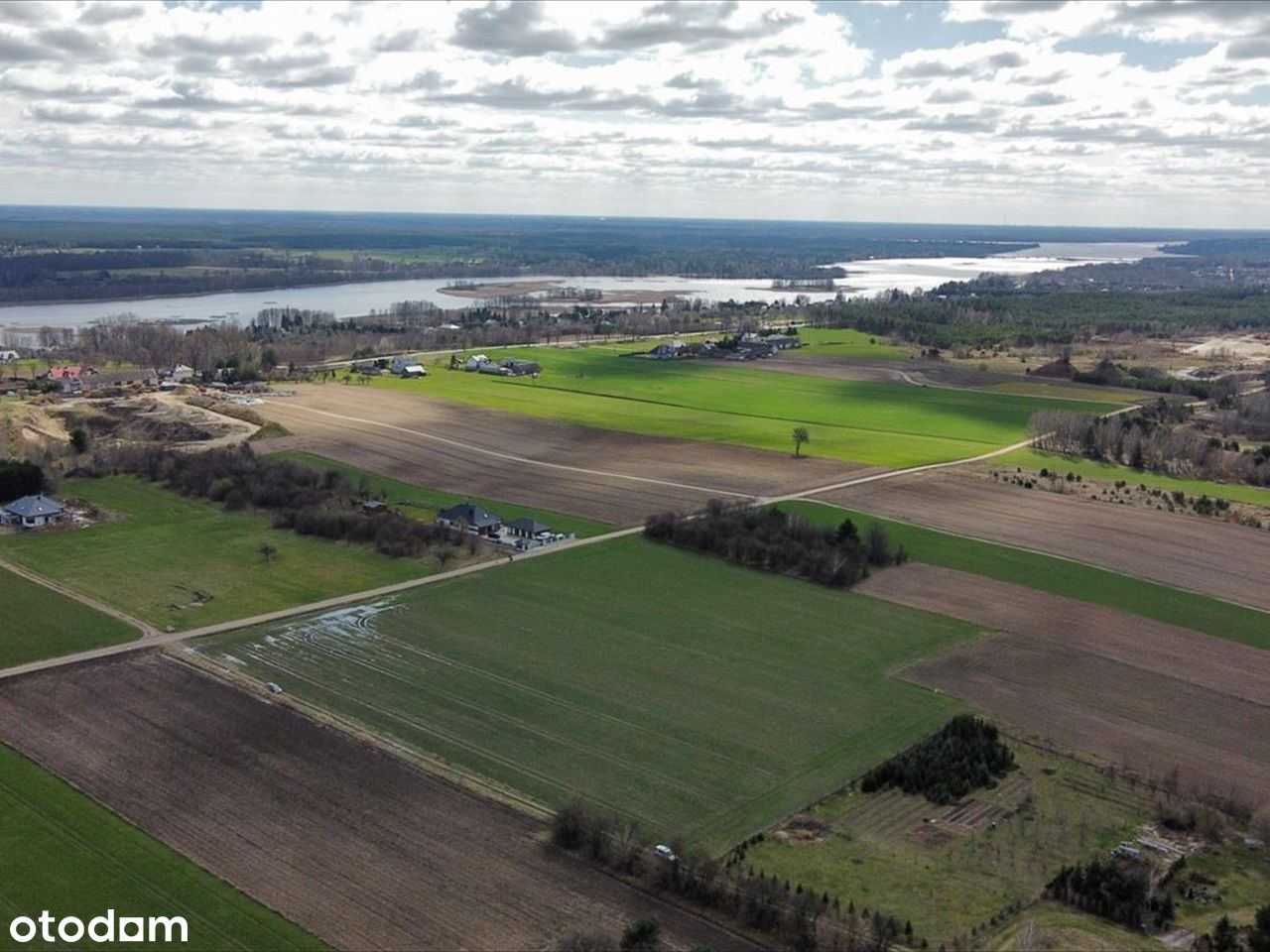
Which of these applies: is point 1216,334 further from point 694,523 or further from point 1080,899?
point 1080,899

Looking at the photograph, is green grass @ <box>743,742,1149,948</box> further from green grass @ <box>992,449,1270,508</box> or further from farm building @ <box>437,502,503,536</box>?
green grass @ <box>992,449,1270,508</box>

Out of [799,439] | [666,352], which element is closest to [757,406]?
[799,439]

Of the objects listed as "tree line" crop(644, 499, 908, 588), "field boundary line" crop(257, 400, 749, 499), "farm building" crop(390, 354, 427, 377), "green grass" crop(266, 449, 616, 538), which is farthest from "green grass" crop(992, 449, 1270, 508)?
"farm building" crop(390, 354, 427, 377)

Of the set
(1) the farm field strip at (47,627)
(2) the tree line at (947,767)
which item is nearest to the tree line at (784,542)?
(2) the tree line at (947,767)

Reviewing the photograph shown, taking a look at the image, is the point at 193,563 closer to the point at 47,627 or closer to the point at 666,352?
the point at 47,627

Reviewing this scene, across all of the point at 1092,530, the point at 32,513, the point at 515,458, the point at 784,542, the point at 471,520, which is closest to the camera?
the point at 784,542

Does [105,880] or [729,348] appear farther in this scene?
[729,348]

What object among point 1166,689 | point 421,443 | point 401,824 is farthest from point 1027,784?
point 421,443
